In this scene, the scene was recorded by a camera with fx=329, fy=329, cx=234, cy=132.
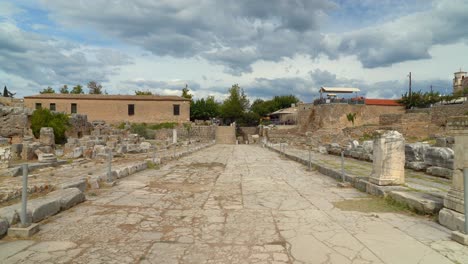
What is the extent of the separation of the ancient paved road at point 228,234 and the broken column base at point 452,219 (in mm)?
120

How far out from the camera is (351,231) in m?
4.59

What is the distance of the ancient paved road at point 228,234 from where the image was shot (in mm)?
3650

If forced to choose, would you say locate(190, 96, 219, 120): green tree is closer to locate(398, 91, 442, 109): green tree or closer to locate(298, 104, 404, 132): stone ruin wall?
locate(298, 104, 404, 132): stone ruin wall

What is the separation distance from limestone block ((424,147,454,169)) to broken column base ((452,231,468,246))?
563cm

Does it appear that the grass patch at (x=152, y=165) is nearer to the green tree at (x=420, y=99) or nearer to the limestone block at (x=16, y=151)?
the limestone block at (x=16, y=151)

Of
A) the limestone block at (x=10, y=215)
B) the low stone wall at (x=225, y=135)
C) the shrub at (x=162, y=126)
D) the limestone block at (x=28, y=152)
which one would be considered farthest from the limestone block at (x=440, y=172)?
the shrub at (x=162, y=126)

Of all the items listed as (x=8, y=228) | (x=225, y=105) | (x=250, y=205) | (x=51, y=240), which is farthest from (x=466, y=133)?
(x=225, y=105)

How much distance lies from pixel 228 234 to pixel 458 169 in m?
3.38

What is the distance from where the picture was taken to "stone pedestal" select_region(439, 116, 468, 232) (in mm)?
4543

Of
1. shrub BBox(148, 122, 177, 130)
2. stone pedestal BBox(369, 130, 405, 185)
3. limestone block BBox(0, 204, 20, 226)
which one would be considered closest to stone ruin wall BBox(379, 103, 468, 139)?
shrub BBox(148, 122, 177, 130)

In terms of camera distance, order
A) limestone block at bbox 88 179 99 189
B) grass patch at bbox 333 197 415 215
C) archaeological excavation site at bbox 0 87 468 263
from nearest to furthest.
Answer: archaeological excavation site at bbox 0 87 468 263 → grass patch at bbox 333 197 415 215 → limestone block at bbox 88 179 99 189

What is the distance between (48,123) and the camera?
2525cm

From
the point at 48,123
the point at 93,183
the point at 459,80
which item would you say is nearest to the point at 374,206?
Result: the point at 93,183

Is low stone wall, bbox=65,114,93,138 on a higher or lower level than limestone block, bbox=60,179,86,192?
higher
